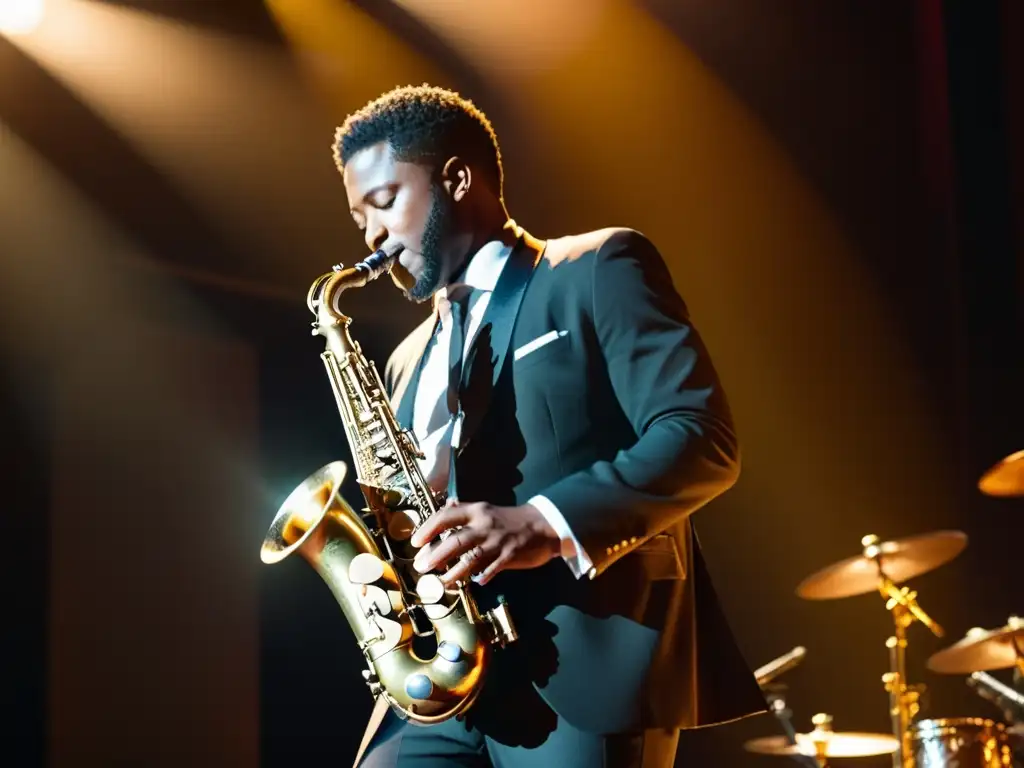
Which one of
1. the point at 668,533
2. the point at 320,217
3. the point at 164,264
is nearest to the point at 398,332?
the point at 320,217

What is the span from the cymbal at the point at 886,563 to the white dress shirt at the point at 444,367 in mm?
2957

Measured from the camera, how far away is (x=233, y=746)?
4.84 m

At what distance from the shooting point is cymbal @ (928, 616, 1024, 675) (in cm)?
469

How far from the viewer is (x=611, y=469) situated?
1938 mm

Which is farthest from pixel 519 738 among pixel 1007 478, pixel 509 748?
pixel 1007 478

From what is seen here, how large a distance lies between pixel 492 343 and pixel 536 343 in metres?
0.10

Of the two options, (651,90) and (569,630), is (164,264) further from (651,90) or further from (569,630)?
(569,630)

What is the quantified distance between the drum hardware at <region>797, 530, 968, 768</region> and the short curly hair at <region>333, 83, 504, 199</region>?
3.02m

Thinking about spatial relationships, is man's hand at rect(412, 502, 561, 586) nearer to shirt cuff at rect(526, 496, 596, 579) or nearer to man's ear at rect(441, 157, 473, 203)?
shirt cuff at rect(526, 496, 596, 579)

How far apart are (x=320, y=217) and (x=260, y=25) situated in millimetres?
845

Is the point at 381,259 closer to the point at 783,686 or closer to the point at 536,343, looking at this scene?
the point at 536,343

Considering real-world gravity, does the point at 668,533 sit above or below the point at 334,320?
below

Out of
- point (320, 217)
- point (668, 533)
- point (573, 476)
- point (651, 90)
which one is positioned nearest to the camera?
point (573, 476)

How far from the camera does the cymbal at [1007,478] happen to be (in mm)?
4312
